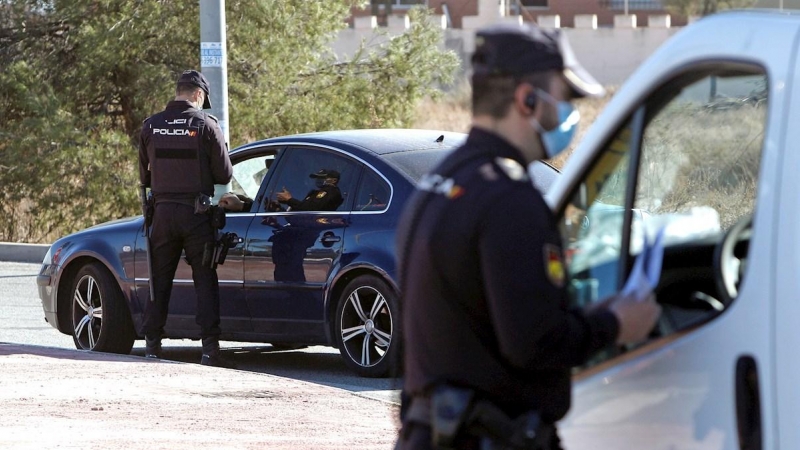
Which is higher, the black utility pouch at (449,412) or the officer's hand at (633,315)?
the officer's hand at (633,315)

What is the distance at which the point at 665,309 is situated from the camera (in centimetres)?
317

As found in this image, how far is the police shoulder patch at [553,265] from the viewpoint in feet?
8.64

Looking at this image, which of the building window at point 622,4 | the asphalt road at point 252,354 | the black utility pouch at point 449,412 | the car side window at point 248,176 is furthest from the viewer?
the building window at point 622,4

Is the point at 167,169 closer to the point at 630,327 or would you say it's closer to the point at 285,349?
the point at 285,349

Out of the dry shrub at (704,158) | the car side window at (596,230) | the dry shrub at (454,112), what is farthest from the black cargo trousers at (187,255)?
the dry shrub at (454,112)

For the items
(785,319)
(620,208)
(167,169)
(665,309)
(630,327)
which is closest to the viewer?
(785,319)

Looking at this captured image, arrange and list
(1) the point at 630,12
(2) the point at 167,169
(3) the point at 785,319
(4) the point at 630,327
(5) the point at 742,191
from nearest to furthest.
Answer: (3) the point at 785,319
(4) the point at 630,327
(5) the point at 742,191
(2) the point at 167,169
(1) the point at 630,12

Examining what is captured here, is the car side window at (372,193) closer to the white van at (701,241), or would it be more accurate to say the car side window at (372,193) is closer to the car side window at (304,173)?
the car side window at (304,173)

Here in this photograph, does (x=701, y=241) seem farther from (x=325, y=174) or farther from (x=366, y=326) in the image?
(x=325, y=174)

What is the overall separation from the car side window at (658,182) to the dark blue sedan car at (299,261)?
15.5 feet

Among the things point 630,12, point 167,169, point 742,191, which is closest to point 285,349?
point 167,169

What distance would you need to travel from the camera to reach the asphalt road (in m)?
8.90

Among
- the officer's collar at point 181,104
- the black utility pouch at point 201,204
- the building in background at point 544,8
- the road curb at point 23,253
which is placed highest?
the building in background at point 544,8

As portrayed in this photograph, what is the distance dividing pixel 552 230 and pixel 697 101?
704 millimetres
